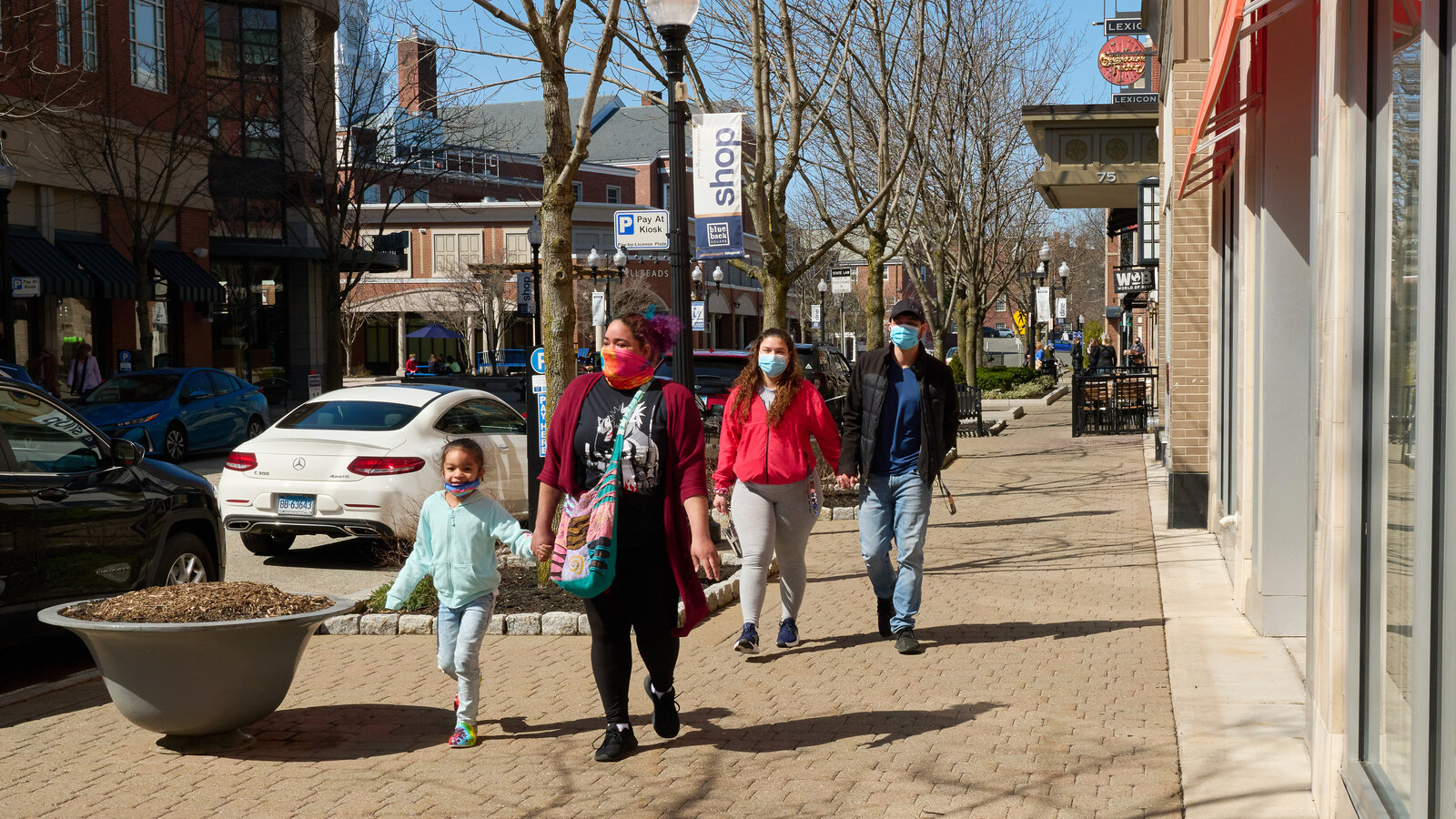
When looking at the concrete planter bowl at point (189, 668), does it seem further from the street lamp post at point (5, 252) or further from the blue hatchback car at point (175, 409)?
the street lamp post at point (5, 252)

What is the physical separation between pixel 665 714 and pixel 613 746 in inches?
11.6

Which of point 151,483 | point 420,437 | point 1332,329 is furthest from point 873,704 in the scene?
point 420,437

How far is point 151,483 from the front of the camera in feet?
26.7

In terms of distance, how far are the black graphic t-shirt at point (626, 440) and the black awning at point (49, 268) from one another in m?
25.8

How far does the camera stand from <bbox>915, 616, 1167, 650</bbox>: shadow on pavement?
8.07 metres

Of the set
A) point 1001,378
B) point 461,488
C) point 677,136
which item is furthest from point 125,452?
point 1001,378

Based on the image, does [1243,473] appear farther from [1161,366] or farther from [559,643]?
[1161,366]

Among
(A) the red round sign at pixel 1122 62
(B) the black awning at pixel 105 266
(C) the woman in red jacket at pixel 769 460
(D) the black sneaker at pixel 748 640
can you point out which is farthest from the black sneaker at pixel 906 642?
(B) the black awning at pixel 105 266

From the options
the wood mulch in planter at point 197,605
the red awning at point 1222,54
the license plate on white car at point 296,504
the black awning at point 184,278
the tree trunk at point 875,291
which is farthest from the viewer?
the black awning at point 184,278

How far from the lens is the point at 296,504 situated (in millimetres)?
10883

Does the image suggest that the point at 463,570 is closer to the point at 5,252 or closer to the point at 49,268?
the point at 5,252

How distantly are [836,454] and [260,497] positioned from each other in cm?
550

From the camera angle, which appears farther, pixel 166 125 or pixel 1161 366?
pixel 166 125

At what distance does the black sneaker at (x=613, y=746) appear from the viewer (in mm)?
5656
